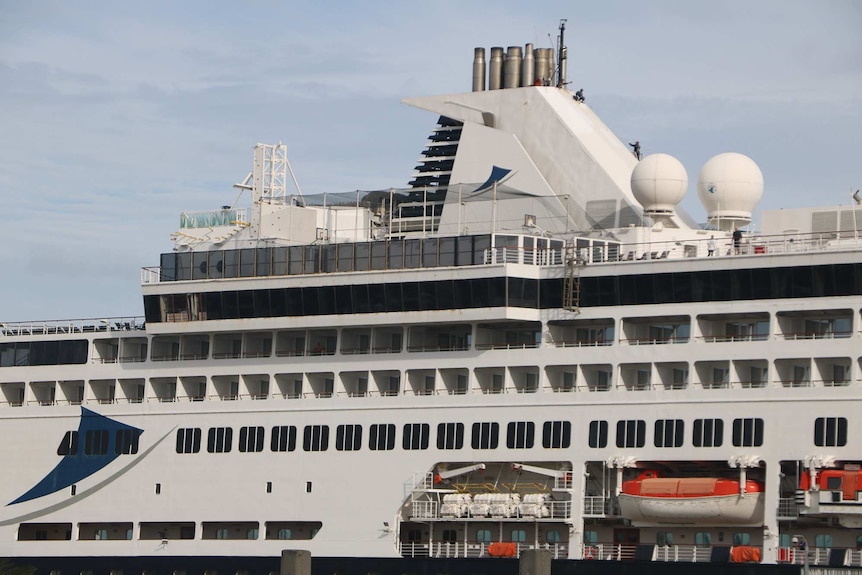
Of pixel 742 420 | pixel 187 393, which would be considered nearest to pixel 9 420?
pixel 187 393

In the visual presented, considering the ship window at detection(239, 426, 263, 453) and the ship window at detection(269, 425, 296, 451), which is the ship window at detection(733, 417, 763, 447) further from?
the ship window at detection(239, 426, 263, 453)

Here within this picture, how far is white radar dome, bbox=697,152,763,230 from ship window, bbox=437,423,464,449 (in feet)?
38.4

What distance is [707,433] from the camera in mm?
55125

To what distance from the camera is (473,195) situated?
2584 inches

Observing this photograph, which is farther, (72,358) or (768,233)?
(72,358)

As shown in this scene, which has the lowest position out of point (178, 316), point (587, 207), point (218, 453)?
point (218, 453)

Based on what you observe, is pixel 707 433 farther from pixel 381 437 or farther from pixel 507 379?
pixel 381 437

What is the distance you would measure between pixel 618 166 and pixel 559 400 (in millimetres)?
11627

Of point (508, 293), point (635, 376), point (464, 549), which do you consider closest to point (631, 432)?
point (635, 376)

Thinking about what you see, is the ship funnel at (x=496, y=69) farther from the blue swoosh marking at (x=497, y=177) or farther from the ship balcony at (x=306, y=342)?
the ship balcony at (x=306, y=342)

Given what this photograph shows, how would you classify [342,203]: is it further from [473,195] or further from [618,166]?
[618,166]

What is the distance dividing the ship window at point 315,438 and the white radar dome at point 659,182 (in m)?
14.1

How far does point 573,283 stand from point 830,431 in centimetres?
1041

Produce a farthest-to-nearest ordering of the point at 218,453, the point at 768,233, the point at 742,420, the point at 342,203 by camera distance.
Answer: the point at 342,203, the point at 218,453, the point at 768,233, the point at 742,420
